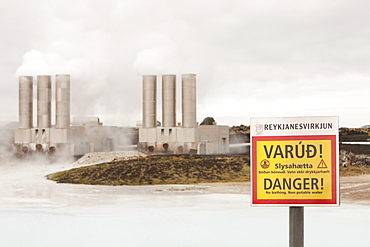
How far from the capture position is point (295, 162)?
6754 mm

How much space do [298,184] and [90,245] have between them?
709cm

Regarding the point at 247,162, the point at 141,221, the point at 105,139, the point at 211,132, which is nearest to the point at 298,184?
the point at 141,221

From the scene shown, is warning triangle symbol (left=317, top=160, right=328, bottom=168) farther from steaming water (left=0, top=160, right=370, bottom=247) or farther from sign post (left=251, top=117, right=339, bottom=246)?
steaming water (left=0, top=160, right=370, bottom=247)

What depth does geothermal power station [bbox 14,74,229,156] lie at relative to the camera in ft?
169

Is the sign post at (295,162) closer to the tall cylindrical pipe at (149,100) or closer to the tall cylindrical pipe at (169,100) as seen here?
the tall cylindrical pipe at (169,100)

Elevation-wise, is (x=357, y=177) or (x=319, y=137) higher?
(x=319, y=137)

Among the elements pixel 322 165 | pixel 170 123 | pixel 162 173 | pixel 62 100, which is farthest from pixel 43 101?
pixel 322 165

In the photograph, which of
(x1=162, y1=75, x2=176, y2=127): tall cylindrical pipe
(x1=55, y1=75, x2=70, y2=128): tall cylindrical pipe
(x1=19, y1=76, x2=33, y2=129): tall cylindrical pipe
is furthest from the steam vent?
(x1=19, y1=76, x2=33, y2=129): tall cylindrical pipe

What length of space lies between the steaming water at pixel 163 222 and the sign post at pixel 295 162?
5731 millimetres

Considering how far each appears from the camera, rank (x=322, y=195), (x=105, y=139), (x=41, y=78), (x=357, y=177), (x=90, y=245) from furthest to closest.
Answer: (x=105, y=139) → (x=41, y=78) → (x=357, y=177) → (x=90, y=245) → (x=322, y=195)

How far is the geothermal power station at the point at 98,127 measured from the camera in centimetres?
5162

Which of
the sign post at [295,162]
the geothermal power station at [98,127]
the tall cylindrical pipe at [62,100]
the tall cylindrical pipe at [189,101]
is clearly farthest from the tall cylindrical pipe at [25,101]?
the sign post at [295,162]

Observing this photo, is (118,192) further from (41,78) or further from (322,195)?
(41,78)

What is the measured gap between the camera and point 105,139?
59094 millimetres
